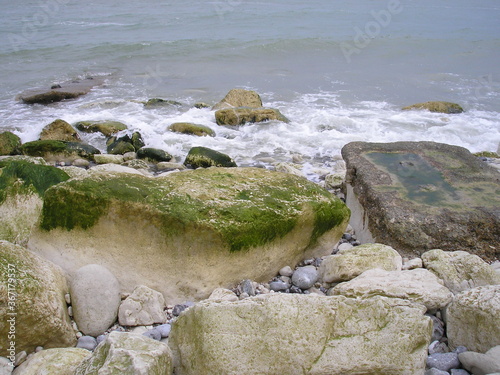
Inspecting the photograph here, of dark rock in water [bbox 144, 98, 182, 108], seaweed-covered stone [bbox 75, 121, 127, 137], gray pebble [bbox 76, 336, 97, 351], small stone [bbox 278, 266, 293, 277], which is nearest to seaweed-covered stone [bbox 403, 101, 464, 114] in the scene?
dark rock in water [bbox 144, 98, 182, 108]

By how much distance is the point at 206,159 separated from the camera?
8.12m

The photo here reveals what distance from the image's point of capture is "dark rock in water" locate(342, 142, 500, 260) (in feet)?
16.2

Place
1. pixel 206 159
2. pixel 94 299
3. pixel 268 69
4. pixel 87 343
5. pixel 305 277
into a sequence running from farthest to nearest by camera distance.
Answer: pixel 268 69 < pixel 206 159 < pixel 305 277 < pixel 94 299 < pixel 87 343

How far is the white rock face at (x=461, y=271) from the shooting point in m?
4.06

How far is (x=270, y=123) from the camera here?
35.7 feet

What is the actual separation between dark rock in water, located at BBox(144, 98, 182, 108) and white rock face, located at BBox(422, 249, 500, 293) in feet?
30.9

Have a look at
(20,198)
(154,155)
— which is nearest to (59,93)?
(154,155)

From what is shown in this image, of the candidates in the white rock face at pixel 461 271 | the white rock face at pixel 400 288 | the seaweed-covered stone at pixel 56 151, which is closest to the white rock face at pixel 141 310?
the white rock face at pixel 400 288

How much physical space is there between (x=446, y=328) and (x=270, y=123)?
7857mm

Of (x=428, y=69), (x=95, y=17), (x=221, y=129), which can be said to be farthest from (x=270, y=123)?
(x=95, y=17)

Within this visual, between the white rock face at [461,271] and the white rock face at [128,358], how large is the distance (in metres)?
2.62

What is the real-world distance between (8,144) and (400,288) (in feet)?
25.3

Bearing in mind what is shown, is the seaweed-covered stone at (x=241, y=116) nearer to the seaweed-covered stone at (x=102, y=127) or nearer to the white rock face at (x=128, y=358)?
the seaweed-covered stone at (x=102, y=127)

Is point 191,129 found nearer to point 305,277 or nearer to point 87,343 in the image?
point 305,277
